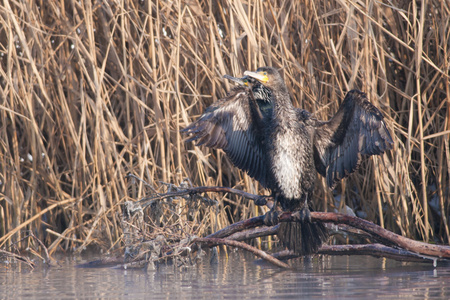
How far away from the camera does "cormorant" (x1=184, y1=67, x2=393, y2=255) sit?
3.35 m

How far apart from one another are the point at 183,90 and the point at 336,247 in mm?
1712

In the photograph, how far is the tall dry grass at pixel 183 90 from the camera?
402cm

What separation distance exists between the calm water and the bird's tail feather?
0.43 feet

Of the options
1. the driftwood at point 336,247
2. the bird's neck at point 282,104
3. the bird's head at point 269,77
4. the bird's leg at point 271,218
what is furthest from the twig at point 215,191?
the bird's head at point 269,77

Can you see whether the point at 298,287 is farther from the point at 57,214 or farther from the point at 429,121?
the point at 57,214

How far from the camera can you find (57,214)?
4723 mm

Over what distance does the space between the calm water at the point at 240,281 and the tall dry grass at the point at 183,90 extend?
0.48 meters

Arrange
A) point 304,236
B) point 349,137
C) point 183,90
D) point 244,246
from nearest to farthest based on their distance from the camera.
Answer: point 244,246, point 304,236, point 349,137, point 183,90

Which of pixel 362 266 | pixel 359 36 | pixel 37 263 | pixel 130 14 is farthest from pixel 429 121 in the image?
pixel 37 263

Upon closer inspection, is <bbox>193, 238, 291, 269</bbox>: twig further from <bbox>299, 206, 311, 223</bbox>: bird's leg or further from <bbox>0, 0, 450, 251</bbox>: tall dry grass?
<bbox>0, 0, 450, 251</bbox>: tall dry grass

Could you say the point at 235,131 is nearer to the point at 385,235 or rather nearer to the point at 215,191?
the point at 215,191

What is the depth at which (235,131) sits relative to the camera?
3.52 m

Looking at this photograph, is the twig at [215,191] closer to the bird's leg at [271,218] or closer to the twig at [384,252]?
the bird's leg at [271,218]

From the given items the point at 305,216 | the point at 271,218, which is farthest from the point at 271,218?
the point at 305,216
